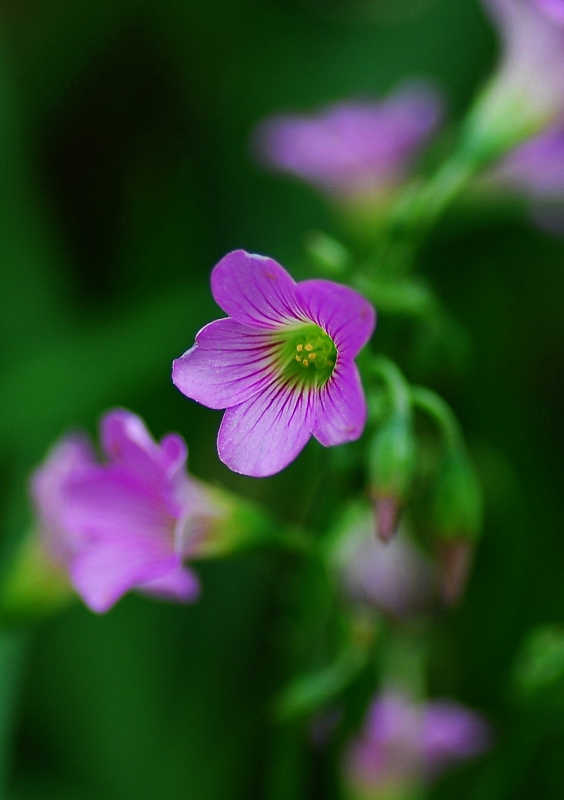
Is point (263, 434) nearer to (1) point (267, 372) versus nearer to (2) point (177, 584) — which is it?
(1) point (267, 372)

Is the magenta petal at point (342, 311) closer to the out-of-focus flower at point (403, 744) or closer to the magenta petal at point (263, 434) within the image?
the magenta petal at point (263, 434)

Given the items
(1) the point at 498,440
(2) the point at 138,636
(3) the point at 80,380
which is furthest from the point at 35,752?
(1) the point at 498,440

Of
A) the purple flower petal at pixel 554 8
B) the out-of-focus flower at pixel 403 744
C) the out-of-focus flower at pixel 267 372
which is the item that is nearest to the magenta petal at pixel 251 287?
the out-of-focus flower at pixel 267 372

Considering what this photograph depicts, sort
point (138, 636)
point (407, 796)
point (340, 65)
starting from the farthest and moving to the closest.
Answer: point (340, 65), point (138, 636), point (407, 796)

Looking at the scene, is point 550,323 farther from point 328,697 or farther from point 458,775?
point 328,697

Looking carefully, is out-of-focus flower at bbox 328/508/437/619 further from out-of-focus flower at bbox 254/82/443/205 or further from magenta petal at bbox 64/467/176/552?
out-of-focus flower at bbox 254/82/443/205

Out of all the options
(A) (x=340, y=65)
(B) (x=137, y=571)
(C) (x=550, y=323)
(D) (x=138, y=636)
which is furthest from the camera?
(A) (x=340, y=65)

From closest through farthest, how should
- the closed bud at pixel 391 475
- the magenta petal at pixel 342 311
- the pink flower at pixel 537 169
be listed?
the magenta petal at pixel 342 311, the closed bud at pixel 391 475, the pink flower at pixel 537 169
